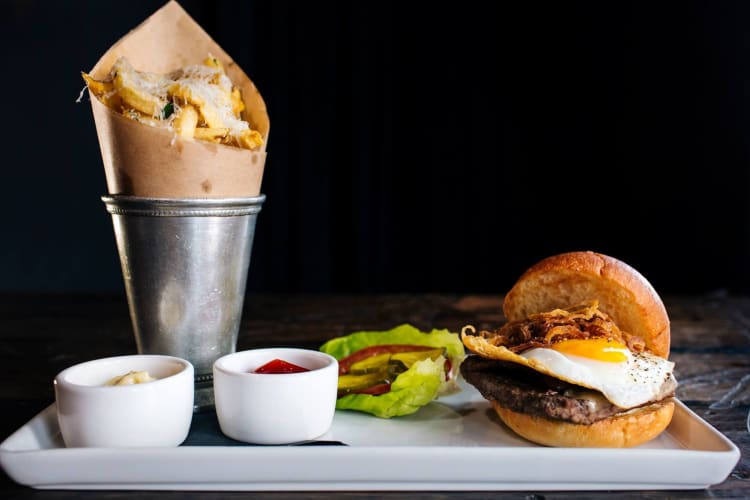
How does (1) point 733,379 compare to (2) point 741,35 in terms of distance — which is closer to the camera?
(1) point 733,379

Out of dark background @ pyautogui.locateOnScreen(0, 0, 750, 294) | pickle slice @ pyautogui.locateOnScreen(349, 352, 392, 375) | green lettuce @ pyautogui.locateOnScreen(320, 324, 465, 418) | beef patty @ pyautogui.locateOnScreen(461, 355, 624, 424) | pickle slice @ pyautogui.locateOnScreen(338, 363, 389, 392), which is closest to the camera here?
beef patty @ pyautogui.locateOnScreen(461, 355, 624, 424)

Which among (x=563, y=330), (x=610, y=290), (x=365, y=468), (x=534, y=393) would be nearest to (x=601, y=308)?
(x=610, y=290)

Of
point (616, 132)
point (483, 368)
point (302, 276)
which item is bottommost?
point (302, 276)

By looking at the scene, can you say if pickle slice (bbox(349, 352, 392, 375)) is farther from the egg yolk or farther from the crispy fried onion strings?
the egg yolk

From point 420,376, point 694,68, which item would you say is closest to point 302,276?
point 694,68

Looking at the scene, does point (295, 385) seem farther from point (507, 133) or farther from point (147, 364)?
point (507, 133)

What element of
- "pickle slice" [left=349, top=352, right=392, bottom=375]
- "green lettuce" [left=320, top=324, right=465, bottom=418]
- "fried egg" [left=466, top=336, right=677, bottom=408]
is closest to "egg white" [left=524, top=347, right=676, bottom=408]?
"fried egg" [left=466, top=336, right=677, bottom=408]

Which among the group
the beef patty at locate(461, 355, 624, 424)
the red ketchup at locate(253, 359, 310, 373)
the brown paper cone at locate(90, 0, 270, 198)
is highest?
the brown paper cone at locate(90, 0, 270, 198)

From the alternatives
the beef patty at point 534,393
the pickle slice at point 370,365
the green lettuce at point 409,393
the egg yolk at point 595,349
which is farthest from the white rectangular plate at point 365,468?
the pickle slice at point 370,365
